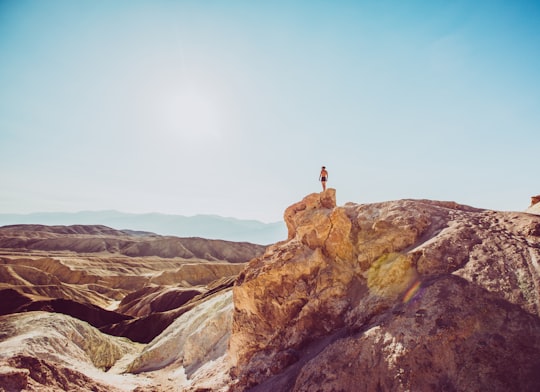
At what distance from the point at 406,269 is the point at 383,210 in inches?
123

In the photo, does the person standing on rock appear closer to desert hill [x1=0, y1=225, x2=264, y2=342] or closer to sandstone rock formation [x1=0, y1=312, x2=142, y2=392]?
sandstone rock formation [x1=0, y1=312, x2=142, y2=392]

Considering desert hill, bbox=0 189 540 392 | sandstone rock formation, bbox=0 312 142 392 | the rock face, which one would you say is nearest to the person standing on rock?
desert hill, bbox=0 189 540 392

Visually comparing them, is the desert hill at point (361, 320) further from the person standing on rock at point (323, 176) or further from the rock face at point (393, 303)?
the person standing on rock at point (323, 176)

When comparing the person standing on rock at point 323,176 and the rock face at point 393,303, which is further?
the person standing on rock at point 323,176

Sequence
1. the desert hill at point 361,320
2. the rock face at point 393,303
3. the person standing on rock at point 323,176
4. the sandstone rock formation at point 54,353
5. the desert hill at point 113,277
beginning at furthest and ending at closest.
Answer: the desert hill at point 113,277 < the person standing on rock at point 323,176 < the sandstone rock formation at point 54,353 < the desert hill at point 361,320 < the rock face at point 393,303

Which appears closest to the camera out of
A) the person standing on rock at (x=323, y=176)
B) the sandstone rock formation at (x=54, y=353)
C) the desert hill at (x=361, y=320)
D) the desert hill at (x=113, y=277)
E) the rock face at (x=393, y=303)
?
the rock face at (x=393, y=303)

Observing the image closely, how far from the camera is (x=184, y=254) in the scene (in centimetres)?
9631

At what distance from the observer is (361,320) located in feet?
28.9

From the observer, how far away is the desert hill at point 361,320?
659cm

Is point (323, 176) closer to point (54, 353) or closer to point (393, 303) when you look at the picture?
point (393, 303)

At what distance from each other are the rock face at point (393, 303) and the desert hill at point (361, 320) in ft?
0.11

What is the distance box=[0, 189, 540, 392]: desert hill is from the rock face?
0.03 metres

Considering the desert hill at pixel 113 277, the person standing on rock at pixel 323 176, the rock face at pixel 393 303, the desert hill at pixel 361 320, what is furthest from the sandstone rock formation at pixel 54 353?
the person standing on rock at pixel 323 176

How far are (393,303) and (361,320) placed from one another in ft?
3.39
